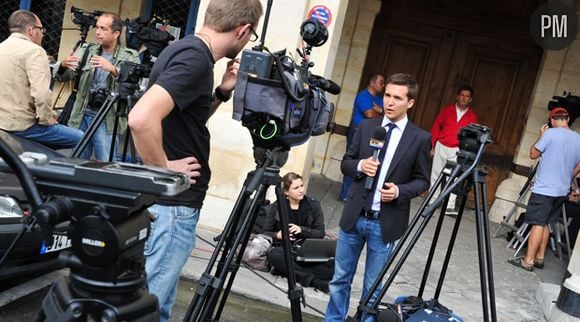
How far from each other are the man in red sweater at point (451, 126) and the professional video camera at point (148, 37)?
165 inches

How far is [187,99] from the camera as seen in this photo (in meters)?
2.40

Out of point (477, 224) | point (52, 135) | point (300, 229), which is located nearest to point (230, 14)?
point (477, 224)

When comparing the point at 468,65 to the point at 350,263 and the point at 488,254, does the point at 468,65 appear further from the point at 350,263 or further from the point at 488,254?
the point at 488,254

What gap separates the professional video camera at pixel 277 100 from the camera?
8.73ft

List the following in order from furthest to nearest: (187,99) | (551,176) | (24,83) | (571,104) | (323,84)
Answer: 1. (571,104)
2. (551,176)
3. (24,83)
4. (323,84)
5. (187,99)

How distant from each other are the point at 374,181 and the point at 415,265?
8.62ft

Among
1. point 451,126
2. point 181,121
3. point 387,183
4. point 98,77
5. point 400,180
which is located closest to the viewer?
point 181,121

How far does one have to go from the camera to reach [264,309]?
464 centimetres

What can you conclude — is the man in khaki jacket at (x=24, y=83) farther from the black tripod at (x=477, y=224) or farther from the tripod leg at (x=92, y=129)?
the black tripod at (x=477, y=224)

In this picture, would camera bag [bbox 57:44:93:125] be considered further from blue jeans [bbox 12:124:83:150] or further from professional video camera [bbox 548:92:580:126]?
professional video camera [bbox 548:92:580:126]

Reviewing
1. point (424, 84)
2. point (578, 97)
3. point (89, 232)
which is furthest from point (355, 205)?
point (424, 84)

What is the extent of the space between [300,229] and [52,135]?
7.76 ft

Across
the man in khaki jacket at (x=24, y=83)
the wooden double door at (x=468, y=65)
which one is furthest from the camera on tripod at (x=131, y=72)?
the wooden double door at (x=468, y=65)

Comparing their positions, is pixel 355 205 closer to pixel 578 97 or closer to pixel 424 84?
pixel 578 97
